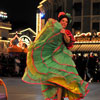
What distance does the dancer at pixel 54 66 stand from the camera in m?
5.37

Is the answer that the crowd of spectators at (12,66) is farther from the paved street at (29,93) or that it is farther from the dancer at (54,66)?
the dancer at (54,66)

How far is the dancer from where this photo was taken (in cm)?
537

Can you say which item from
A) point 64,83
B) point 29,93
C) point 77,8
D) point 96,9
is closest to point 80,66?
point 29,93

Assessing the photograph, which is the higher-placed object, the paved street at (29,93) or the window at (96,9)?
the window at (96,9)

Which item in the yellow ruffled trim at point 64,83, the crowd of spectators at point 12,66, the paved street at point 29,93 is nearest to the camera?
the yellow ruffled trim at point 64,83

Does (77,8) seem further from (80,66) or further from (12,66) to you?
(80,66)

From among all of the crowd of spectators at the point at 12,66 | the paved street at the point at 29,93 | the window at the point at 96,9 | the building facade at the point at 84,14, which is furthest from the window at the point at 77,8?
the paved street at the point at 29,93

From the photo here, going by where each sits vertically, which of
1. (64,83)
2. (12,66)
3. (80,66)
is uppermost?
(64,83)

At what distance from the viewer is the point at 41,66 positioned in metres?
5.46

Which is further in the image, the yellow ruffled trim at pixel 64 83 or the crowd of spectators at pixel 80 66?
the crowd of spectators at pixel 80 66

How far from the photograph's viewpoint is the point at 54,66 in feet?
17.7

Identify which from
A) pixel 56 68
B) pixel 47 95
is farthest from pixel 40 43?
pixel 47 95

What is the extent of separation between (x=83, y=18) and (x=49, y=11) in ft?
30.6

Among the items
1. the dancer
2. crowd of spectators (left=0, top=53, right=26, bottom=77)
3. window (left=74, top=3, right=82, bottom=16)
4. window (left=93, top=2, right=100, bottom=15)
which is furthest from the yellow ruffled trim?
window (left=74, top=3, right=82, bottom=16)
